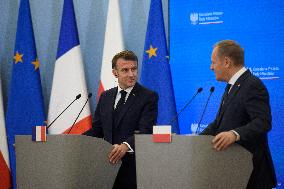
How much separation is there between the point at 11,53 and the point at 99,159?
312cm

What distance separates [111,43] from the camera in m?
5.27

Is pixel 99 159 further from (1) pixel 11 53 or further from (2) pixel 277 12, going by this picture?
(1) pixel 11 53

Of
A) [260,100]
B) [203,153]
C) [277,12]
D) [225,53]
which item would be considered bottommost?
[203,153]

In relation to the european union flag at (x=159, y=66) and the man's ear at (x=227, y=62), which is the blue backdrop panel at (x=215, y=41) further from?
→ the man's ear at (x=227, y=62)

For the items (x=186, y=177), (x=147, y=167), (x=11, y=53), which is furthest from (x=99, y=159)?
(x=11, y=53)

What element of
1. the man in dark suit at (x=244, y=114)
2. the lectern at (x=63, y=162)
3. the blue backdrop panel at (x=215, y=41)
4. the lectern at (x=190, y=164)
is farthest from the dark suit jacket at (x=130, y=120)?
the blue backdrop panel at (x=215, y=41)

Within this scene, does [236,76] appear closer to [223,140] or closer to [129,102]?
[223,140]

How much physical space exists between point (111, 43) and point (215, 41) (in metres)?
1.11

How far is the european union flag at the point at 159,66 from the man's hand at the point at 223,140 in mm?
2141

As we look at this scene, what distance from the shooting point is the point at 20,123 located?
5504mm

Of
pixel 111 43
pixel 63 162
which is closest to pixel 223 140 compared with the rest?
pixel 63 162

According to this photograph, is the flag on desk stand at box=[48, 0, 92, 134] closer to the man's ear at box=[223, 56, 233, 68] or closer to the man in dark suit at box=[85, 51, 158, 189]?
the man in dark suit at box=[85, 51, 158, 189]

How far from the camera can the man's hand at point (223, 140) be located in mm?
2717

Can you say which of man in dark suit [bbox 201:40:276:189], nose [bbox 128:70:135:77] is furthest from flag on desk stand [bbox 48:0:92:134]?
man in dark suit [bbox 201:40:276:189]
